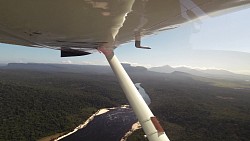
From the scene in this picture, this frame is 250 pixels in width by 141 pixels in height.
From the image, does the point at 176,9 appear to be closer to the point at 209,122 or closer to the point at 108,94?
the point at 209,122

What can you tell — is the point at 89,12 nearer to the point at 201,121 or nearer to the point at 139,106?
the point at 139,106

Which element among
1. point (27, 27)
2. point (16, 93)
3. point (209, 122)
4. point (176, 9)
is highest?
point (176, 9)

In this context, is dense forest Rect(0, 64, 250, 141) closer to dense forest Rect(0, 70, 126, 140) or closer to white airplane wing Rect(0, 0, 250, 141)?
dense forest Rect(0, 70, 126, 140)

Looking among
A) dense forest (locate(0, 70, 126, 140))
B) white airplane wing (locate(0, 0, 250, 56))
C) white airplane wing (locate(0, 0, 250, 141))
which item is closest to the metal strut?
white airplane wing (locate(0, 0, 250, 141))

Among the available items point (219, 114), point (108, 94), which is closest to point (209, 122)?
point (219, 114)

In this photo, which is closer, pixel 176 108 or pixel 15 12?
pixel 15 12

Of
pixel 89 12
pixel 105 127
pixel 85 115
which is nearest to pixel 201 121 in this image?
pixel 105 127
